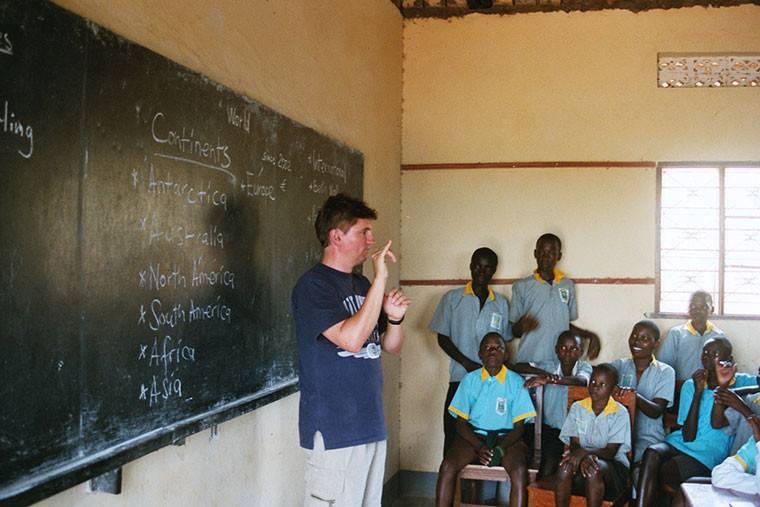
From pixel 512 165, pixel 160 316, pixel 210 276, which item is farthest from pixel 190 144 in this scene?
pixel 512 165

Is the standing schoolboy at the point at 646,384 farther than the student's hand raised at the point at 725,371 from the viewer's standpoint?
Yes

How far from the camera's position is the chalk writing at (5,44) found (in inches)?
57.3

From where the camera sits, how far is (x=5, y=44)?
1468 mm

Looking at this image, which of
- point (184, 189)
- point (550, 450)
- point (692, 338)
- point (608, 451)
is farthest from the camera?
point (692, 338)

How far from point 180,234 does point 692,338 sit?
3.37m

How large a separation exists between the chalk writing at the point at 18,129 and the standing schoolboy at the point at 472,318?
3.25 meters

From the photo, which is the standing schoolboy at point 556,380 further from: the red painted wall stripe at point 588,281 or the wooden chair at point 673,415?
the red painted wall stripe at point 588,281

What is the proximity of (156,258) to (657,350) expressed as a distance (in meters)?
3.61

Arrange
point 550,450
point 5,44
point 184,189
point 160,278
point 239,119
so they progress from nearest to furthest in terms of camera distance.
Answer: point 5,44 → point 160,278 → point 184,189 → point 239,119 → point 550,450

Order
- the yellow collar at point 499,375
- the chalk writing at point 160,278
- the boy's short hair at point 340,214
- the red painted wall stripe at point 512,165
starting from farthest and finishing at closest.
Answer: the red painted wall stripe at point 512,165 < the yellow collar at point 499,375 < the boy's short hair at point 340,214 < the chalk writing at point 160,278

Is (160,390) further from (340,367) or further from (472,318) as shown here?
(472,318)

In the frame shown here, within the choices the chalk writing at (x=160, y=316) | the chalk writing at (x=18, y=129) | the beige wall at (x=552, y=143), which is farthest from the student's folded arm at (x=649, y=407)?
the chalk writing at (x=18, y=129)

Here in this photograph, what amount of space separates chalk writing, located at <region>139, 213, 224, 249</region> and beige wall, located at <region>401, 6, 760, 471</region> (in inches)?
110

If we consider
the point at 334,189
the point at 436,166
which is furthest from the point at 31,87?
the point at 436,166
